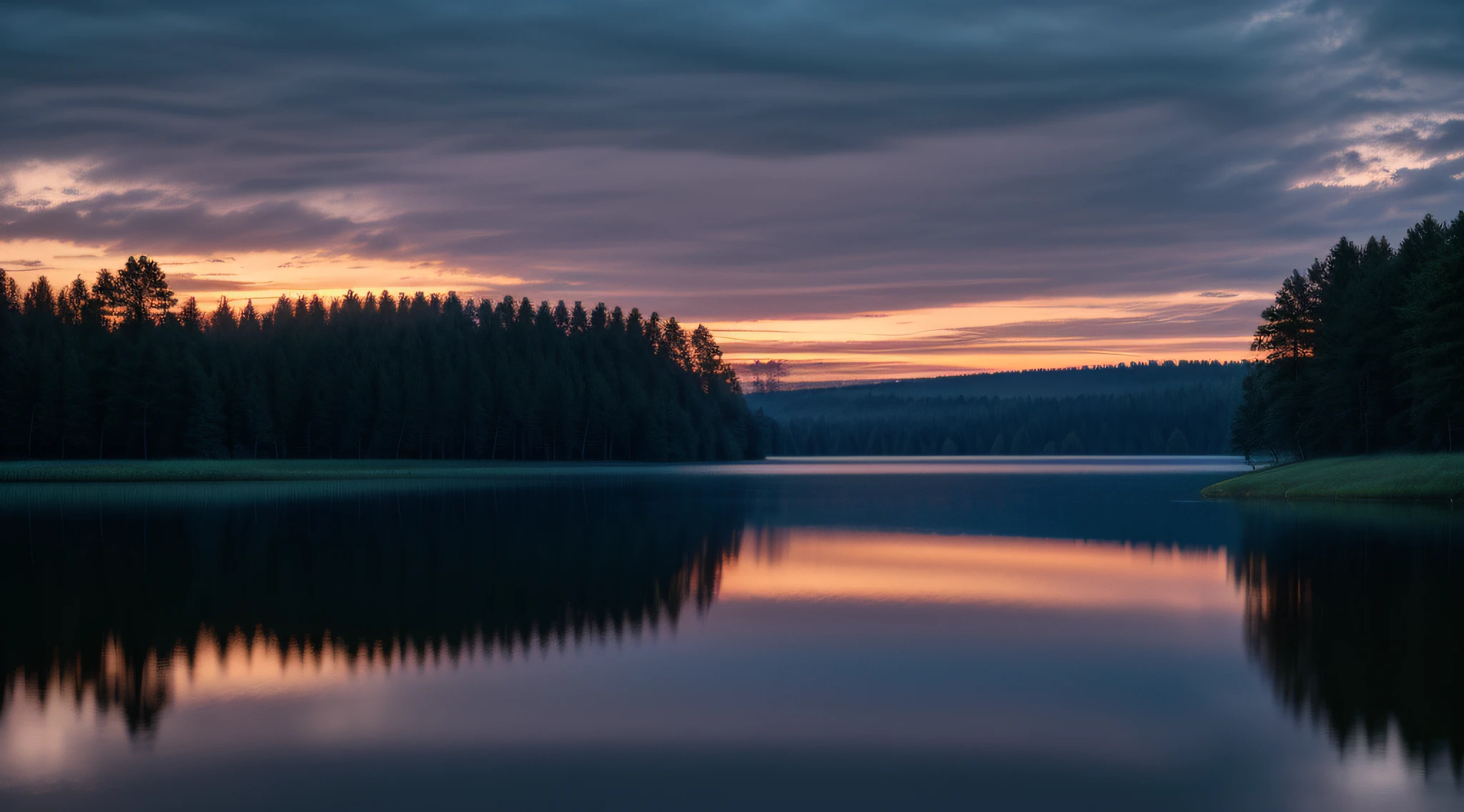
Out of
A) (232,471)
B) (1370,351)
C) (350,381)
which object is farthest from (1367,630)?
(350,381)

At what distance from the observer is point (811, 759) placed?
39.6 ft

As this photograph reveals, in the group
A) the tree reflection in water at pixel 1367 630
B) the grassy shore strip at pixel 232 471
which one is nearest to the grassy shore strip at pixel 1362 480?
the tree reflection in water at pixel 1367 630

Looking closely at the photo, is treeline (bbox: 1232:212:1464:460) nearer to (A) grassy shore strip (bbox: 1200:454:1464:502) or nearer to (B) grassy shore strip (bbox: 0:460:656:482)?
(A) grassy shore strip (bbox: 1200:454:1464:502)

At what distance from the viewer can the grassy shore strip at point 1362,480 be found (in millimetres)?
53844

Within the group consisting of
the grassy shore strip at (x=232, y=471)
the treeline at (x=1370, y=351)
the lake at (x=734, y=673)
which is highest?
the treeline at (x=1370, y=351)

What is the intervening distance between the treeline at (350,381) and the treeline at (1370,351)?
8084cm

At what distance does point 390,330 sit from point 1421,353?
127 metres

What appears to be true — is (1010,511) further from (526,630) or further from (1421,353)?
(526,630)

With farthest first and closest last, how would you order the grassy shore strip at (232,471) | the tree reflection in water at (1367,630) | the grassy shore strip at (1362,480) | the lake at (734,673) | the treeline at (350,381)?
the treeline at (350,381) → the grassy shore strip at (232,471) → the grassy shore strip at (1362,480) → the tree reflection in water at (1367,630) → the lake at (734,673)

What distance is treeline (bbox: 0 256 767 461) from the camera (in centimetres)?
11031

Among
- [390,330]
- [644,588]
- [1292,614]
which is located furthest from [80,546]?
[390,330]

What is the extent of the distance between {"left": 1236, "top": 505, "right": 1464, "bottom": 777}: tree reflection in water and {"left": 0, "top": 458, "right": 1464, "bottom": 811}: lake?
0.10 metres

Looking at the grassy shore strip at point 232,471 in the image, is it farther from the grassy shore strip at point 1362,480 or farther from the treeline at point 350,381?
the grassy shore strip at point 1362,480

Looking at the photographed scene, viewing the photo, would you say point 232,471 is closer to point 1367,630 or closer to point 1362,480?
point 1362,480
